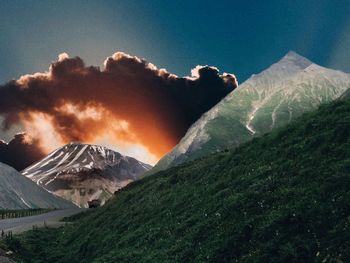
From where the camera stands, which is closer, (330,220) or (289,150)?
(330,220)

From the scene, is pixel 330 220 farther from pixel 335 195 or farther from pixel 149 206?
pixel 149 206

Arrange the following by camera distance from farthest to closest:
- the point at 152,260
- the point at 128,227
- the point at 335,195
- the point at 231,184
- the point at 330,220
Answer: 1. the point at 128,227
2. the point at 231,184
3. the point at 152,260
4. the point at 335,195
5. the point at 330,220

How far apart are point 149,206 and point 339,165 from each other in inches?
766

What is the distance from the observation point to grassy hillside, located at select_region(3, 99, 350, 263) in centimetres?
1892

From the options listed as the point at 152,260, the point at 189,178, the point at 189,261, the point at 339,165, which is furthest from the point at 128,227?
the point at 339,165

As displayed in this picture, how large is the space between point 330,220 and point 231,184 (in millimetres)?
12174

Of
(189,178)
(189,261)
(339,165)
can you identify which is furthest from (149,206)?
(339,165)

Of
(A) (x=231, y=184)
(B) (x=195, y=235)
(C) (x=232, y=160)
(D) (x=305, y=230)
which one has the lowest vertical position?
(D) (x=305, y=230)

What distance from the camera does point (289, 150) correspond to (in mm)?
30875

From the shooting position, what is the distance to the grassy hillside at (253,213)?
62.1 feet

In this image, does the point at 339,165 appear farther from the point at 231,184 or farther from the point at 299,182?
the point at 231,184

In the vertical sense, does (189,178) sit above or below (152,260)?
above

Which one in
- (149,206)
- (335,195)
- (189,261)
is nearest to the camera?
(335,195)

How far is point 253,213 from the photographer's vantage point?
23.0 m
